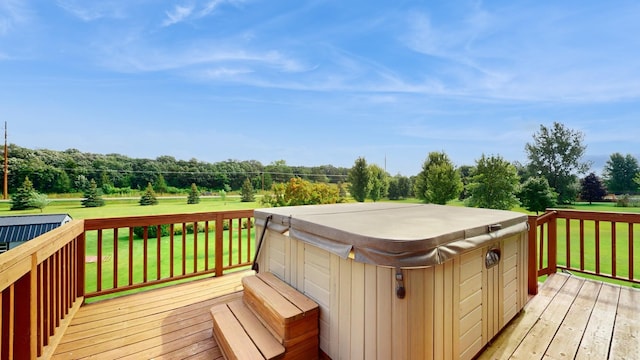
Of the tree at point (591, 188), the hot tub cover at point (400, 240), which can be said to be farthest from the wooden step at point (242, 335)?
the tree at point (591, 188)

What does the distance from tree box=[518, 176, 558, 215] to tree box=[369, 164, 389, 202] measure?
29.3ft

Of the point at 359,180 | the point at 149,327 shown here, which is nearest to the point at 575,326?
the point at 149,327

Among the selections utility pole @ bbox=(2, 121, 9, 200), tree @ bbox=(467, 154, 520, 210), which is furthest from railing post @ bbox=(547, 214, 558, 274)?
utility pole @ bbox=(2, 121, 9, 200)

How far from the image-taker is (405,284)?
138 cm

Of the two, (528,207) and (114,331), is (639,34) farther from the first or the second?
(114,331)

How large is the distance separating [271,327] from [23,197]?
450 inches

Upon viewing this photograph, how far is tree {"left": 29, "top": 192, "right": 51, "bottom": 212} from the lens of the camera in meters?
8.42

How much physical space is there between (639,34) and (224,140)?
1769cm

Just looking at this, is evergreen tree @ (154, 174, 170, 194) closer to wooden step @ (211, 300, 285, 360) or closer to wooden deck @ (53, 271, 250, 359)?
wooden deck @ (53, 271, 250, 359)

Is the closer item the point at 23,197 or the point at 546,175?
the point at 23,197

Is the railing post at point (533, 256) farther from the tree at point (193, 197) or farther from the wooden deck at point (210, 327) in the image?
the tree at point (193, 197)

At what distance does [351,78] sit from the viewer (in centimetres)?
979

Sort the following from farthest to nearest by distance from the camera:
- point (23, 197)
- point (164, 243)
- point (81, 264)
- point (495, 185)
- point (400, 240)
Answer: point (495, 185) < point (164, 243) < point (23, 197) < point (81, 264) < point (400, 240)

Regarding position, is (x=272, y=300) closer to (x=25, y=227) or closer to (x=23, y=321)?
(x=23, y=321)
